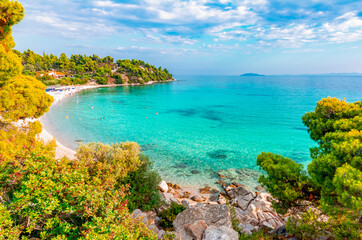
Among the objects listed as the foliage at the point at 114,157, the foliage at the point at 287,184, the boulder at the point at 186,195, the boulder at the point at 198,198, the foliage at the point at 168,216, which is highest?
the foliage at the point at 287,184

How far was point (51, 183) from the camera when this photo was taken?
5898 millimetres

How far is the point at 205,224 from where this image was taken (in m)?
9.55

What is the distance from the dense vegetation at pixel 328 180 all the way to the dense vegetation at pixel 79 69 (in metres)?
115

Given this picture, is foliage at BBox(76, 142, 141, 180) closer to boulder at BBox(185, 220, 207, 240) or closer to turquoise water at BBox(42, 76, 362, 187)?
boulder at BBox(185, 220, 207, 240)

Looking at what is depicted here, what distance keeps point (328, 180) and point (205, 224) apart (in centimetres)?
591

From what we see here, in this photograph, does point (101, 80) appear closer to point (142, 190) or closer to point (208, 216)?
point (142, 190)

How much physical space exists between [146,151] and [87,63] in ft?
445

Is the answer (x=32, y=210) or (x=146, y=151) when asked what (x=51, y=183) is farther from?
(x=146, y=151)

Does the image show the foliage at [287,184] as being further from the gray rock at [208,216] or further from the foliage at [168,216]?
the foliage at [168,216]

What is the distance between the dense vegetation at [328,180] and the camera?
6425 millimetres

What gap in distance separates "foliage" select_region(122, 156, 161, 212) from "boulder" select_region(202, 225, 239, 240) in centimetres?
521

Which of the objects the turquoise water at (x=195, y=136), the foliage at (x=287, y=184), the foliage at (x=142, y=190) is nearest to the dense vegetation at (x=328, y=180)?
the foliage at (x=287, y=184)

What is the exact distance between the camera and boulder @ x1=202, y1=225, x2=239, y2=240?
8.12 meters

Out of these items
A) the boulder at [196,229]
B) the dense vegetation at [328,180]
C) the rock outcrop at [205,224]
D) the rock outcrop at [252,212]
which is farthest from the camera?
the rock outcrop at [252,212]
